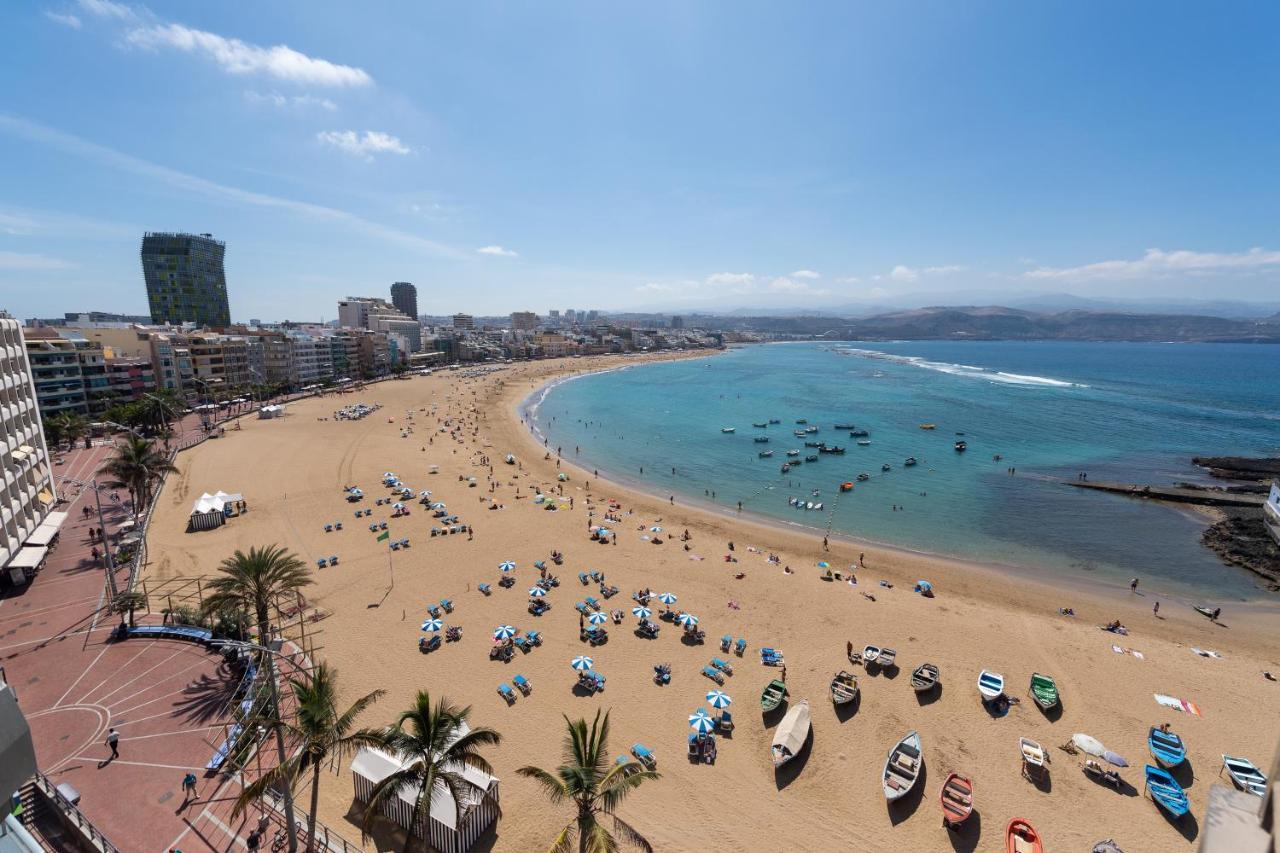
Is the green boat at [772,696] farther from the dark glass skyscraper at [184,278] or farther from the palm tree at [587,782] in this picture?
the dark glass skyscraper at [184,278]

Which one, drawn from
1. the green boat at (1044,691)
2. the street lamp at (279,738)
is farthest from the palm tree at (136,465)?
the green boat at (1044,691)

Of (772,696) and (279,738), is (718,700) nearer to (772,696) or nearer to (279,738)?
(772,696)

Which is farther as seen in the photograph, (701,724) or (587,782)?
(701,724)

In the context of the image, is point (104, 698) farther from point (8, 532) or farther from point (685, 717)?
point (685, 717)

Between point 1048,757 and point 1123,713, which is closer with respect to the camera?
point 1048,757

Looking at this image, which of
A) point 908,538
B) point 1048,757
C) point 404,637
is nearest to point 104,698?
point 404,637

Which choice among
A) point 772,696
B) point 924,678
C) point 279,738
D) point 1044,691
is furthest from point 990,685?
point 279,738

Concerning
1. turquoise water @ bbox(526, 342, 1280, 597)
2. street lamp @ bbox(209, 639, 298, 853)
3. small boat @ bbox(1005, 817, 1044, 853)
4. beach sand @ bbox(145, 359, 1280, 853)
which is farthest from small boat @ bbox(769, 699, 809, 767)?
turquoise water @ bbox(526, 342, 1280, 597)
